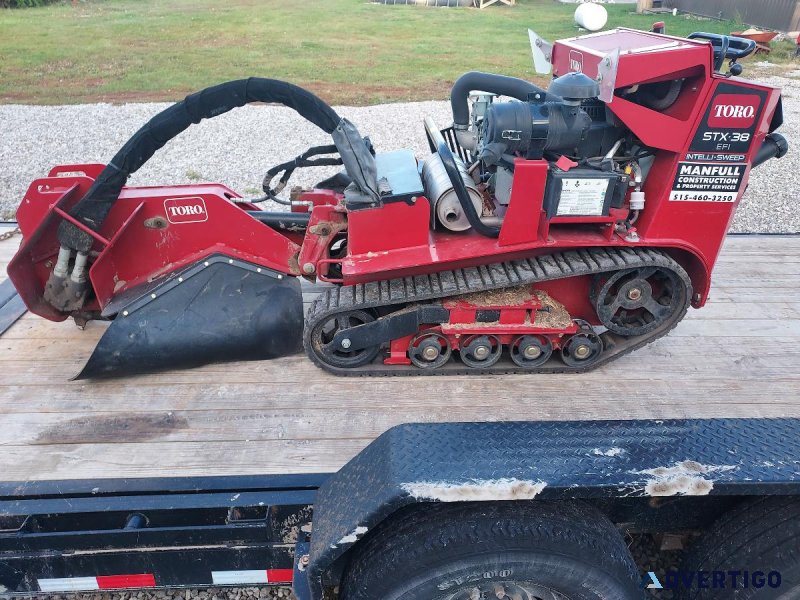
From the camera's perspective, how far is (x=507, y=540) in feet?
5.98

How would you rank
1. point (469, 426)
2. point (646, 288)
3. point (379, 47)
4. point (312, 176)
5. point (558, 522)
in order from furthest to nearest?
point (379, 47) < point (312, 176) < point (646, 288) < point (469, 426) < point (558, 522)

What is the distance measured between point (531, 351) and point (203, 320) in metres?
1.76

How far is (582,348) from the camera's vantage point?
10.7 ft

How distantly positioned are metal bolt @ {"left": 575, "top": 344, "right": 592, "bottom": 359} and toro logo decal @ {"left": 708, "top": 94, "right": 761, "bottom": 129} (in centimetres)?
126

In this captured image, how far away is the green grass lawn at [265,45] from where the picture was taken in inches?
522

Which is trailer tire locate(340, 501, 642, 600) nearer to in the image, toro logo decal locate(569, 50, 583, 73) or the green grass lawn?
toro logo decal locate(569, 50, 583, 73)

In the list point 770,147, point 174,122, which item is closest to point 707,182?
point 770,147

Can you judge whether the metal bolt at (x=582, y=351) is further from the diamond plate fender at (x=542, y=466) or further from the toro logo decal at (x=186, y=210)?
the toro logo decal at (x=186, y=210)

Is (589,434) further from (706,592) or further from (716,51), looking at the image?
(716,51)

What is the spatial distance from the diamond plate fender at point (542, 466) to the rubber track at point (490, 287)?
1.17 meters

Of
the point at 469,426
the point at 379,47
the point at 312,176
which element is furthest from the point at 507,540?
the point at 379,47

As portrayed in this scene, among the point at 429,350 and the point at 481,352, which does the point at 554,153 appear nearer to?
the point at 481,352

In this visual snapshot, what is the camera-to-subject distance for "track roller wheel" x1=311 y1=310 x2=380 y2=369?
3207 mm

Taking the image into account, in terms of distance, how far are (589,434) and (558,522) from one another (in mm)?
298
